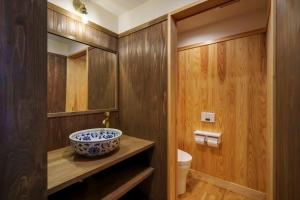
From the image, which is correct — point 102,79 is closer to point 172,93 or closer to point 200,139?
point 172,93

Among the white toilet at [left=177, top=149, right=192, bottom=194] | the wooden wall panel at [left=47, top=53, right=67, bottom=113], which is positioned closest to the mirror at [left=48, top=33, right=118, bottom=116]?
the wooden wall panel at [left=47, top=53, right=67, bottom=113]

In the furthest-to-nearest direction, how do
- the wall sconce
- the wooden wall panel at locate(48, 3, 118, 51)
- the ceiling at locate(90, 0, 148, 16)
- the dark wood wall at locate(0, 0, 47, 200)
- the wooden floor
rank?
the wooden floor < the ceiling at locate(90, 0, 148, 16) < the wall sconce < the wooden wall panel at locate(48, 3, 118, 51) < the dark wood wall at locate(0, 0, 47, 200)

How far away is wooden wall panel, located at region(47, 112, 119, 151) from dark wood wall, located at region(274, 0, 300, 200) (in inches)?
59.0

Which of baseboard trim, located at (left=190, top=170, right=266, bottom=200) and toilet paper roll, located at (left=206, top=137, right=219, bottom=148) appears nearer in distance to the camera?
baseboard trim, located at (left=190, top=170, right=266, bottom=200)

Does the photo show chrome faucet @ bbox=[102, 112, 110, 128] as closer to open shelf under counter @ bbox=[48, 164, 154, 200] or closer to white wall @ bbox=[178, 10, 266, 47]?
open shelf under counter @ bbox=[48, 164, 154, 200]

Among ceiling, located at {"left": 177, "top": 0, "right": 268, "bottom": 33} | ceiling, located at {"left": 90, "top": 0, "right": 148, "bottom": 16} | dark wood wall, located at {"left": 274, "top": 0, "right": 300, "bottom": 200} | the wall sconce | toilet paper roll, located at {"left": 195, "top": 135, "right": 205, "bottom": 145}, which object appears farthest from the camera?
toilet paper roll, located at {"left": 195, "top": 135, "right": 205, "bottom": 145}

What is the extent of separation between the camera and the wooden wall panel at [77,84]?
135cm

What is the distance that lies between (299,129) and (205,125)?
132 cm

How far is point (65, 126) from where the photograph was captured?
→ 1.29 meters

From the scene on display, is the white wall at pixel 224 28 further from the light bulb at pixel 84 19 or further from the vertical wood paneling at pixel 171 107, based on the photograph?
the light bulb at pixel 84 19

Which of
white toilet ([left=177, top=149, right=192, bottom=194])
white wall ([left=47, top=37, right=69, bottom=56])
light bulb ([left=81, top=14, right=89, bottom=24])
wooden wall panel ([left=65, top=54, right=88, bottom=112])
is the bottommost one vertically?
white toilet ([left=177, top=149, right=192, bottom=194])

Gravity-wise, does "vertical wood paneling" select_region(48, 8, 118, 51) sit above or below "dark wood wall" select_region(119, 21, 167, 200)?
above

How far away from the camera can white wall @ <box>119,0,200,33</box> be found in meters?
1.27

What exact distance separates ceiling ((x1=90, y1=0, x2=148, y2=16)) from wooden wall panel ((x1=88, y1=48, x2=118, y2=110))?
481mm
